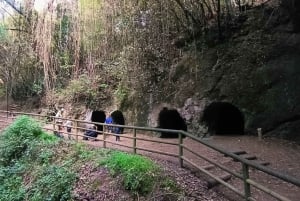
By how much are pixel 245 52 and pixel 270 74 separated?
4.44ft

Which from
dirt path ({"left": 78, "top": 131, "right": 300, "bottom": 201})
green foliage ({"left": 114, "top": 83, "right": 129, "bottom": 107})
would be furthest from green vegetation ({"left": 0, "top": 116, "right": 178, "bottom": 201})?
green foliage ({"left": 114, "top": 83, "right": 129, "bottom": 107})

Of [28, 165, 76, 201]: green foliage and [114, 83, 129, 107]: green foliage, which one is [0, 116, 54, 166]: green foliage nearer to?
[28, 165, 76, 201]: green foliage

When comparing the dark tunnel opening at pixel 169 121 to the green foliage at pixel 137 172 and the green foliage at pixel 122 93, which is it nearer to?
the green foliage at pixel 122 93

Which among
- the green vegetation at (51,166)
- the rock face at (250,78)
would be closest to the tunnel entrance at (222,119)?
the rock face at (250,78)

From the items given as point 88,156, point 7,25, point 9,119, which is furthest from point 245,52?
point 7,25

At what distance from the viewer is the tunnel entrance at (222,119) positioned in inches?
568

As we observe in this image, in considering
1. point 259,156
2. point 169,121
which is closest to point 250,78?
point 259,156

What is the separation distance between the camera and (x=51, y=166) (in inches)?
424

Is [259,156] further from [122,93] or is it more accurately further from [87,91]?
[87,91]

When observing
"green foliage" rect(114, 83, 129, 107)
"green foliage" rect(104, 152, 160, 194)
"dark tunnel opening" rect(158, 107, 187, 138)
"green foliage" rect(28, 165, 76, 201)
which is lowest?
"green foliage" rect(28, 165, 76, 201)

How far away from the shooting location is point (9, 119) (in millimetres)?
20328

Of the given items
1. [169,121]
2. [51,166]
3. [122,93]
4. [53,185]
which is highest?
[122,93]

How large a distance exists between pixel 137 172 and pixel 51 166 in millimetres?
3949

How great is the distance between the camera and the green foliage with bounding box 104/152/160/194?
7500mm
